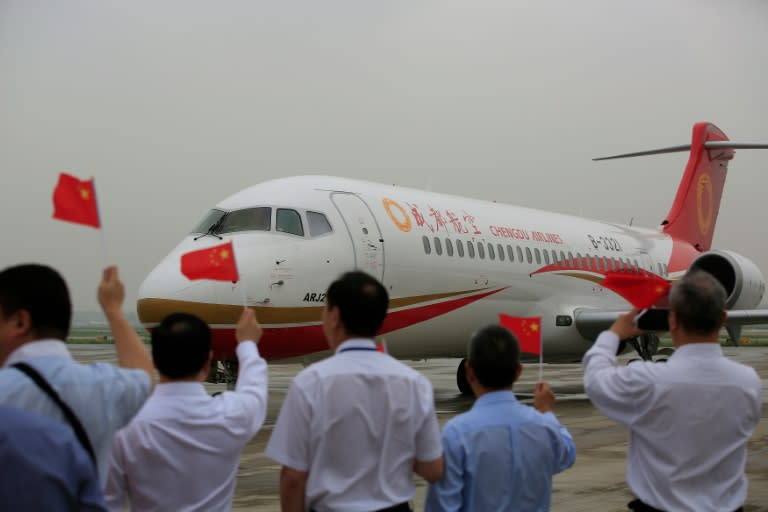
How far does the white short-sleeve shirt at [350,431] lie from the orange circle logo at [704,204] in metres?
21.1

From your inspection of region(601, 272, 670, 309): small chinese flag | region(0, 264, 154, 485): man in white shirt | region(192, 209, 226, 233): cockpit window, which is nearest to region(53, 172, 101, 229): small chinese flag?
region(0, 264, 154, 485): man in white shirt

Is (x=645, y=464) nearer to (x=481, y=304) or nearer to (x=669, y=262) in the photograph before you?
(x=481, y=304)

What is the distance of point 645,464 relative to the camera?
3961mm

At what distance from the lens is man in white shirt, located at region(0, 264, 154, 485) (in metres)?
2.73

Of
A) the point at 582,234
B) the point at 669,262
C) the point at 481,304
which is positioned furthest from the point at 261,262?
the point at 669,262

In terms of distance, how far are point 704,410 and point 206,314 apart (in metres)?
7.63

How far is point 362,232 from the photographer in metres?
12.8

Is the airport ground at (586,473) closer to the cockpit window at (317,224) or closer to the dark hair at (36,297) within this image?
the cockpit window at (317,224)

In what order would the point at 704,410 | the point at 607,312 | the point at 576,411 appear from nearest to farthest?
the point at 704,410 → the point at 576,411 → the point at 607,312

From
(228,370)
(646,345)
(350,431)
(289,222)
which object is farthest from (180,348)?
(646,345)

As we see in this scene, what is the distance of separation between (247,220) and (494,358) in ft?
28.4

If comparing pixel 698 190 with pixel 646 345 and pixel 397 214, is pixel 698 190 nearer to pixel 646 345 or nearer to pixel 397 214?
pixel 646 345

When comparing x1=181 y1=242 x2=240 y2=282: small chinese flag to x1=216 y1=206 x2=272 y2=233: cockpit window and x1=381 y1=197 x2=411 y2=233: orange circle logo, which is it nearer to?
x1=216 y1=206 x2=272 y2=233: cockpit window

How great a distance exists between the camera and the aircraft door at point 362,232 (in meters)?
12.6
